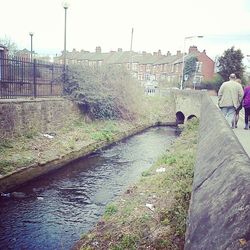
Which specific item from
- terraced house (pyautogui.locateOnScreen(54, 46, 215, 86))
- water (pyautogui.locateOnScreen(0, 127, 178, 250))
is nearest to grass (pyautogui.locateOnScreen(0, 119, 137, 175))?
water (pyautogui.locateOnScreen(0, 127, 178, 250))

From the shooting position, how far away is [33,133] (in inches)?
625

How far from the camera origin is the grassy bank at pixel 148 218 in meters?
6.70

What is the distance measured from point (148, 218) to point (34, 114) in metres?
10.3

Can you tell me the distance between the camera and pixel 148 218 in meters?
7.76

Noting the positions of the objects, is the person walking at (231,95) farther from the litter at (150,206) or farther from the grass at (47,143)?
the grass at (47,143)

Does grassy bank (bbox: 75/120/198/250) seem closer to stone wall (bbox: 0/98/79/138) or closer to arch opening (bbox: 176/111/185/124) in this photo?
stone wall (bbox: 0/98/79/138)

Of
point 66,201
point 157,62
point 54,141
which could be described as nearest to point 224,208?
point 66,201

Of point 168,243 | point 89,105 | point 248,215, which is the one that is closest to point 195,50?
point 89,105

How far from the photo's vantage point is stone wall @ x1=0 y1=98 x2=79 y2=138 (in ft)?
46.8

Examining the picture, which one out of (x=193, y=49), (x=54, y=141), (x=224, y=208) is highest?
(x=193, y=49)

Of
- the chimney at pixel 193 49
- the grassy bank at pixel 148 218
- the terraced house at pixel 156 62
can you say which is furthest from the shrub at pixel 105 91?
the chimney at pixel 193 49

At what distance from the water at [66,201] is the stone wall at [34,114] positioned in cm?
294

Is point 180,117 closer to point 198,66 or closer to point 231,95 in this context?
point 198,66

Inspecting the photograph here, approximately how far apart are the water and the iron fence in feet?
15.3
